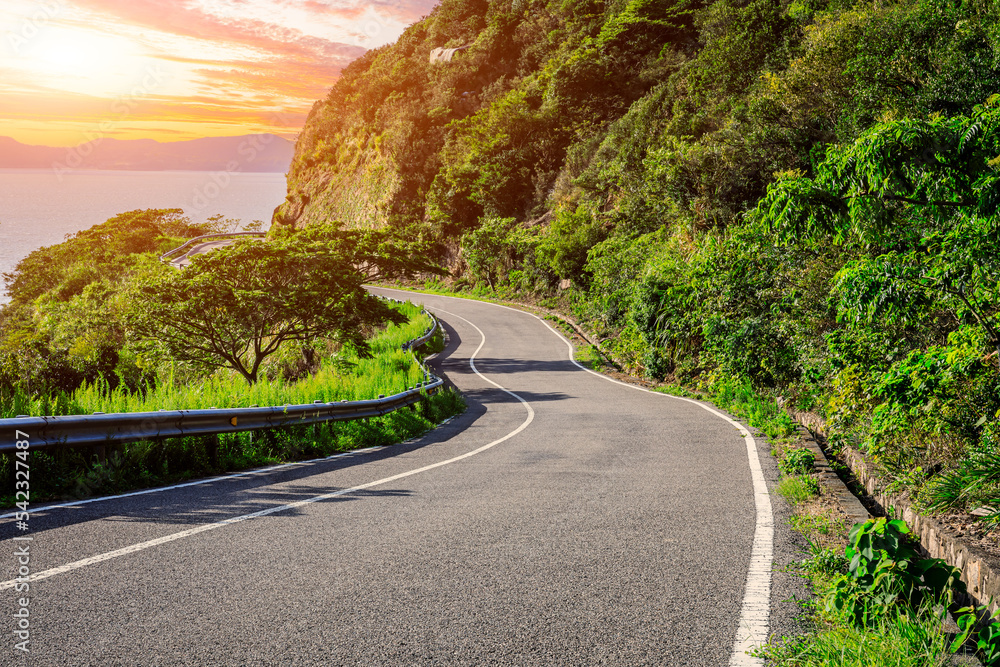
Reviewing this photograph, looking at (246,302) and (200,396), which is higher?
(246,302)

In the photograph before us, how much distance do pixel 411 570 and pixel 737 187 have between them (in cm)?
2482

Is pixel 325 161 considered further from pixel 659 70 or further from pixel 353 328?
pixel 353 328

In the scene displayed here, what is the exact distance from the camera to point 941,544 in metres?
4.81

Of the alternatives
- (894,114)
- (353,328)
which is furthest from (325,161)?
(894,114)

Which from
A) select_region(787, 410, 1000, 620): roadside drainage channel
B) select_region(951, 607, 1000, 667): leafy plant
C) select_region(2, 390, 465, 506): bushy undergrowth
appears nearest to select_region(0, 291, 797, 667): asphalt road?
select_region(2, 390, 465, 506): bushy undergrowth

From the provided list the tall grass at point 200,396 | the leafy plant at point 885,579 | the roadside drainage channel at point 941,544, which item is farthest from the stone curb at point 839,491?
the tall grass at point 200,396

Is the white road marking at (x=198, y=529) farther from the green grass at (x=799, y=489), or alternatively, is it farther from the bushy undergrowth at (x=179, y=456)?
the green grass at (x=799, y=489)

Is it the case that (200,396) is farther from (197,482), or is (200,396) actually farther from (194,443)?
(197,482)

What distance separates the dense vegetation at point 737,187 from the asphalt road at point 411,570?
2.21 metres

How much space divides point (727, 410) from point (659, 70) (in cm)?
3972

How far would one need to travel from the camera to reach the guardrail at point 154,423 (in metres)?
5.88

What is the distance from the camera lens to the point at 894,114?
61.4ft

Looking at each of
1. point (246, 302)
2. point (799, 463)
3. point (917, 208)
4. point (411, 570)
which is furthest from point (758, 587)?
point (246, 302)

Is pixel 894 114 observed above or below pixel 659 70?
below
